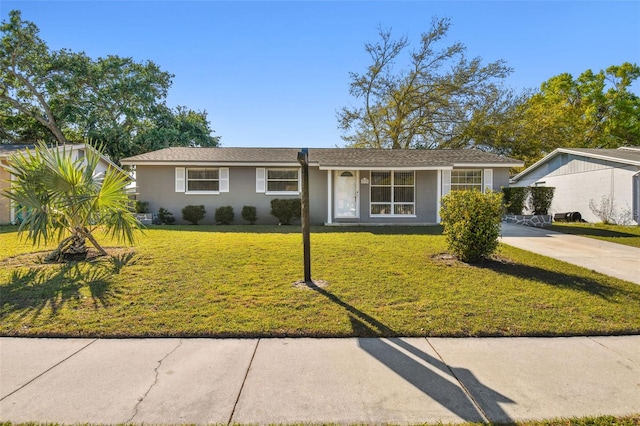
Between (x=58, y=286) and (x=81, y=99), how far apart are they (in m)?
26.1

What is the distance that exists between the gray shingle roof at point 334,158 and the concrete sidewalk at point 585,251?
15.4ft

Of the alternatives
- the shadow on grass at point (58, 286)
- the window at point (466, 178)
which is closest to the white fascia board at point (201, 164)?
Answer: the window at point (466, 178)

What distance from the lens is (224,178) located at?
49.1 ft

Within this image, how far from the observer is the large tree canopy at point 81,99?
23.2 metres

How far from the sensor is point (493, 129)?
25719mm

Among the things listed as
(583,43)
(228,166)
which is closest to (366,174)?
(228,166)

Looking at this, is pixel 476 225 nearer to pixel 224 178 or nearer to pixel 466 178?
pixel 466 178

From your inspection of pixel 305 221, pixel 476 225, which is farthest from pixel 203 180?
pixel 476 225

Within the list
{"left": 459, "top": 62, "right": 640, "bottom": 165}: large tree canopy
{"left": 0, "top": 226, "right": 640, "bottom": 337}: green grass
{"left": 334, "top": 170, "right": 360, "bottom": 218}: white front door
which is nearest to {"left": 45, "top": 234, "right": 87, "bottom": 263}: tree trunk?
{"left": 0, "top": 226, "right": 640, "bottom": 337}: green grass

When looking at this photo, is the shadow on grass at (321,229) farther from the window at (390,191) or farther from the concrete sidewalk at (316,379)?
the concrete sidewalk at (316,379)

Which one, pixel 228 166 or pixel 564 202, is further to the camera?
pixel 564 202

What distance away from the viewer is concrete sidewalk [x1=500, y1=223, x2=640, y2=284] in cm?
658

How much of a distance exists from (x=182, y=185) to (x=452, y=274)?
12.8 meters

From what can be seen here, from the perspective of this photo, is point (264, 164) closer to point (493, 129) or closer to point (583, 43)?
point (583, 43)
